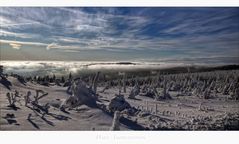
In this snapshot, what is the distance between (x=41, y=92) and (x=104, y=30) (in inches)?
43.6

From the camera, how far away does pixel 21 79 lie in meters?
4.53

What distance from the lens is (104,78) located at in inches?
181

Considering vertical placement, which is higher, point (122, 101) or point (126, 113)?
→ point (122, 101)

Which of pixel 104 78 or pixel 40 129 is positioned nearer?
pixel 40 129

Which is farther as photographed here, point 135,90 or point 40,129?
point 135,90
